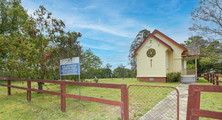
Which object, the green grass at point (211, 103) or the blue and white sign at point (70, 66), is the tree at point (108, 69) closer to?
the blue and white sign at point (70, 66)

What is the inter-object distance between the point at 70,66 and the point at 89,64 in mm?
7347

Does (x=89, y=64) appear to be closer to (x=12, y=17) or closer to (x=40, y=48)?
(x=40, y=48)

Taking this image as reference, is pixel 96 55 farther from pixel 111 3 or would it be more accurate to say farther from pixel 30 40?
pixel 30 40

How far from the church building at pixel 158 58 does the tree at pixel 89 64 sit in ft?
19.1

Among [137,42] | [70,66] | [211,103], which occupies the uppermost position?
[137,42]

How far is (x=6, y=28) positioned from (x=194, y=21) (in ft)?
66.8

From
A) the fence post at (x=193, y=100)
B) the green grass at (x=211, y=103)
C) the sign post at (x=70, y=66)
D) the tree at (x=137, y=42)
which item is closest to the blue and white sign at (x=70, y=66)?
the sign post at (x=70, y=66)

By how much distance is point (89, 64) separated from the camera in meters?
13.8

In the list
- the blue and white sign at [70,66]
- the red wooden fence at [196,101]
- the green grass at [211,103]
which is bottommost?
the green grass at [211,103]

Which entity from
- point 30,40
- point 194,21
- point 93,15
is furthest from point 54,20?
point 194,21

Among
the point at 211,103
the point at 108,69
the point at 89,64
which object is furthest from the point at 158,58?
the point at 108,69

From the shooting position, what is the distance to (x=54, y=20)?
7.19 meters

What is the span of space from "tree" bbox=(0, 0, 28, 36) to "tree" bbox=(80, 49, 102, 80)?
888cm

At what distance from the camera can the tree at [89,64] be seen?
12852 millimetres
